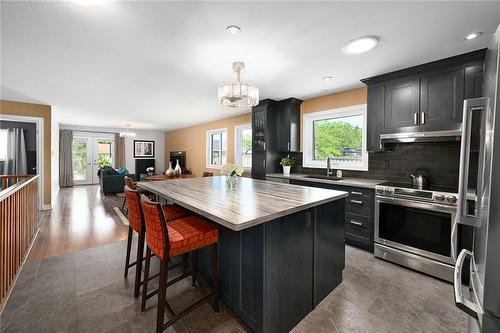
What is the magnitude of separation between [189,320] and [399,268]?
2391 mm

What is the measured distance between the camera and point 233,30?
1910mm

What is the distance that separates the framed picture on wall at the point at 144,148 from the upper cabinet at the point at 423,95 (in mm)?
9360

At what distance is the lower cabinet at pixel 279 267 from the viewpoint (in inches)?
56.2

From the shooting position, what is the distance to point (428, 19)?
1781 millimetres

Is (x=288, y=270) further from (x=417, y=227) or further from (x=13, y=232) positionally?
(x=13, y=232)

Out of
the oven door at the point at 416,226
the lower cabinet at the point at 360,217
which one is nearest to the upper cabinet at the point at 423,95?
the lower cabinet at the point at 360,217

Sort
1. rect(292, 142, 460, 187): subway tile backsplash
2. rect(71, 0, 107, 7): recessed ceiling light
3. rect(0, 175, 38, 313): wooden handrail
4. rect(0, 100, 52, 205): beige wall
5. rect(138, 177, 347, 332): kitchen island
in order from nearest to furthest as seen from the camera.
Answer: rect(138, 177, 347, 332): kitchen island → rect(71, 0, 107, 7): recessed ceiling light → rect(0, 175, 38, 313): wooden handrail → rect(292, 142, 460, 187): subway tile backsplash → rect(0, 100, 52, 205): beige wall

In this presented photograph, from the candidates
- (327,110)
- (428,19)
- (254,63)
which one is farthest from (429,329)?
(327,110)

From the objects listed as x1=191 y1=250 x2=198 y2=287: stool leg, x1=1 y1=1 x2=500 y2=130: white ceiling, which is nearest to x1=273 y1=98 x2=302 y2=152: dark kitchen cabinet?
x1=1 y1=1 x2=500 y2=130: white ceiling

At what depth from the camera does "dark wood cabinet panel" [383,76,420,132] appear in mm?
2688

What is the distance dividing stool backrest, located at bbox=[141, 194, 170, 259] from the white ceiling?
1.53 meters

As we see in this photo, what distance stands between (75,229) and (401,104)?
5374mm

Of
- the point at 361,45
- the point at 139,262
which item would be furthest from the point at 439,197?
the point at 139,262

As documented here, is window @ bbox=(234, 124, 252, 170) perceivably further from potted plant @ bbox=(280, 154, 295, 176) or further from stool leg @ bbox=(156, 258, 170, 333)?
stool leg @ bbox=(156, 258, 170, 333)
